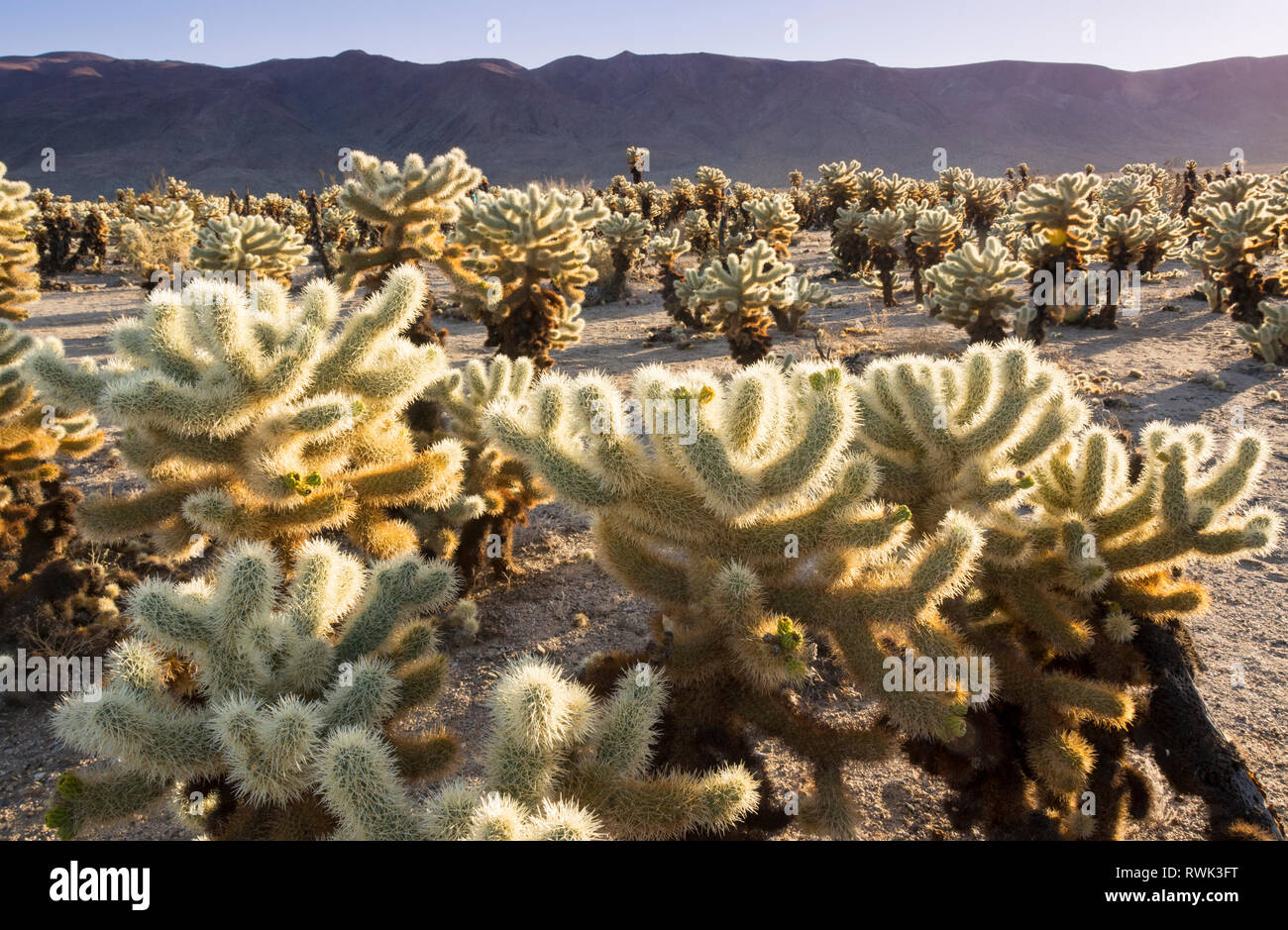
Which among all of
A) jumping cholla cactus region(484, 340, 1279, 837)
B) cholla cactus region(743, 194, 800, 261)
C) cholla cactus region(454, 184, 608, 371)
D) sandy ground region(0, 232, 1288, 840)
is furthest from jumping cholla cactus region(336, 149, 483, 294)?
cholla cactus region(743, 194, 800, 261)

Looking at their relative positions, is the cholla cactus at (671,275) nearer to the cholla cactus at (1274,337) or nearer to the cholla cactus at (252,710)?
the cholla cactus at (1274,337)

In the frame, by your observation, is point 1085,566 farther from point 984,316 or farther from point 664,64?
point 664,64

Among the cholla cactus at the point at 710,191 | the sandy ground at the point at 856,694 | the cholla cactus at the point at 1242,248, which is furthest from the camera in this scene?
the cholla cactus at the point at 710,191

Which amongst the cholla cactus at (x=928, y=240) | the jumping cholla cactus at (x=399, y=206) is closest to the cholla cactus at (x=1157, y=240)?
the cholla cactus at (x=928, y=240)

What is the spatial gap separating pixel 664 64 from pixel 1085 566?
4415 inches

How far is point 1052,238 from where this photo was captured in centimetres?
1167

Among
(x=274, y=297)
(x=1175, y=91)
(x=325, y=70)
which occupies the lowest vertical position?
(x=274, y=297)

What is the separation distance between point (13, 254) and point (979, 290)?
12.2 m

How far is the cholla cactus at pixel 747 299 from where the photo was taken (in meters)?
10.1

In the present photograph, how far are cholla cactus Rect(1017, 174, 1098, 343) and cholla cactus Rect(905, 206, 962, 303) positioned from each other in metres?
1.89

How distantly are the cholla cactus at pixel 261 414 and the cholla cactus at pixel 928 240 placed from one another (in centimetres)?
1241

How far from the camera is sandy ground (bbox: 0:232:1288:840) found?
12.5 ft

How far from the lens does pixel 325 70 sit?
101375 mm
